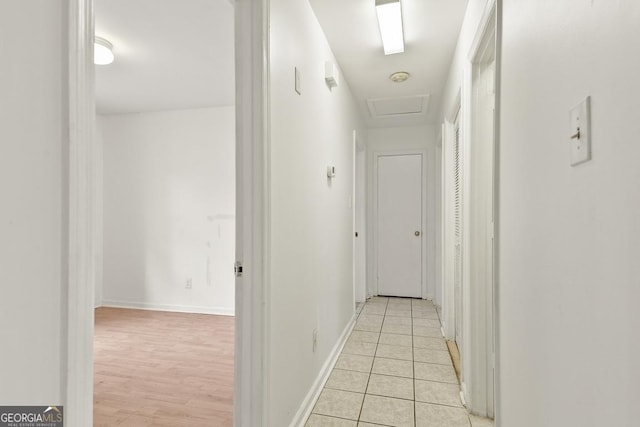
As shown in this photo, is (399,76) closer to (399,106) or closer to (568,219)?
(399,106)

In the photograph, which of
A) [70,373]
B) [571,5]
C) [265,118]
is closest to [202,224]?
[265,118]

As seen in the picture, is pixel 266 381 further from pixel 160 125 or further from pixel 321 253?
pixel 160 125

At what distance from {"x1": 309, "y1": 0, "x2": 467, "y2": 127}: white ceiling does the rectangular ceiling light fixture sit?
0.25ft

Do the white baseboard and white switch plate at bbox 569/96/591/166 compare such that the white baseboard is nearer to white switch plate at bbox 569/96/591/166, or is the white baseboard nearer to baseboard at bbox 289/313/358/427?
baseboard at bbox 289/313/358/427

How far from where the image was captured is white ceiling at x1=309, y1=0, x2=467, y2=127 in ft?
7.07

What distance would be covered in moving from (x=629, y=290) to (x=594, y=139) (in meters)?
0.31

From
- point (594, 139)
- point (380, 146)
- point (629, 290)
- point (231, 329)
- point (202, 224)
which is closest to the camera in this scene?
point (629, 290)

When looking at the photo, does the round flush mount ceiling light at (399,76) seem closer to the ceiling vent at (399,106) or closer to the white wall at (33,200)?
the ceiling vent at (399,106)

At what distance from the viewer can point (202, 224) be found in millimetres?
4141

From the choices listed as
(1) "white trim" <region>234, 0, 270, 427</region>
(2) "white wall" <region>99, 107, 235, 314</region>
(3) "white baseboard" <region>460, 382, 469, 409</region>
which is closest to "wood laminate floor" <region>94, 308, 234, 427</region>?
(2) "white wall" <region>99, 107, 235, 314</region>

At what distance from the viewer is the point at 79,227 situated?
65cm

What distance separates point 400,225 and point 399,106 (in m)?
1.69

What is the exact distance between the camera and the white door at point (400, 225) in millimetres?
4715

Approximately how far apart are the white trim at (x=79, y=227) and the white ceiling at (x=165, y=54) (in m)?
0.98
